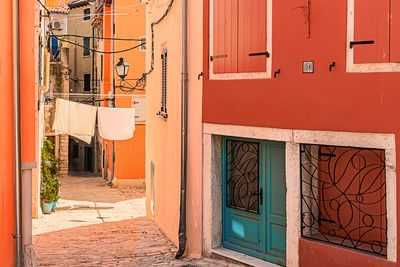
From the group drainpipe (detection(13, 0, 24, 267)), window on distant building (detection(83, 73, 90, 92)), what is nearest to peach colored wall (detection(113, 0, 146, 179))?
window on distant building (detection(83, 73, 90, 92))

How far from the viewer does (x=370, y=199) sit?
7.15 meters

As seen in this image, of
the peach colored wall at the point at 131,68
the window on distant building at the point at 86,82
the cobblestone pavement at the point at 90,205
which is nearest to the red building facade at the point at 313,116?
the cobblestone pavement at the point at 90,205

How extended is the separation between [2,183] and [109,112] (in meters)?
13.0

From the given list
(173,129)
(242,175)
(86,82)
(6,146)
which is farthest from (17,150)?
(86,82)

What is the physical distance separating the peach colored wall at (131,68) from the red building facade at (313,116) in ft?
60.7

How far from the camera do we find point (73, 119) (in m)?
23.1

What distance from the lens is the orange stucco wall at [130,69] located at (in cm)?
2738

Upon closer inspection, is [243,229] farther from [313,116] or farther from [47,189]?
[47,189]

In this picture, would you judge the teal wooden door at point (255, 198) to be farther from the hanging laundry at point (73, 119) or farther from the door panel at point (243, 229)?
the hanging laundry at point (73, 119)

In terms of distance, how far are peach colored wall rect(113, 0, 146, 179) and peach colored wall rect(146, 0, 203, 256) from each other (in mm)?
11357

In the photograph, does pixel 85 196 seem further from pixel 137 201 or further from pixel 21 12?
pixel 21 12

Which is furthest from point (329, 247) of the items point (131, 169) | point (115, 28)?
point (115, 28)

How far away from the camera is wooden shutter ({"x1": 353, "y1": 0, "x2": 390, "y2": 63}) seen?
259 inches

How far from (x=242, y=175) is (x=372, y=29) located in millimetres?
3232
